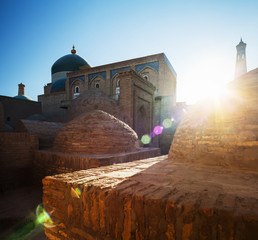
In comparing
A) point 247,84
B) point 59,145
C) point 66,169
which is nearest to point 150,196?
point 247,84

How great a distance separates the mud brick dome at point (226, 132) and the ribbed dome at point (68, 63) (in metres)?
22.5

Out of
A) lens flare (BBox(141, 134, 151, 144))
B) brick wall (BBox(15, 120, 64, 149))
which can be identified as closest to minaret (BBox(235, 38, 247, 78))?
lens flare (BBox(141, 134, 151, 144))

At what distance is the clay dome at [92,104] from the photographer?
10.0 meters

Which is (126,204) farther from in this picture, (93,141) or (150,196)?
(93,141)

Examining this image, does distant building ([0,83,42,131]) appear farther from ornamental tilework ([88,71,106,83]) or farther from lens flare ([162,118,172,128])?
lens flare ([162,118,172,128])

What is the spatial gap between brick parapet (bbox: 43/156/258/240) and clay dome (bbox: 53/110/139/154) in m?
4.10

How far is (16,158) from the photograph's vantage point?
245 inches

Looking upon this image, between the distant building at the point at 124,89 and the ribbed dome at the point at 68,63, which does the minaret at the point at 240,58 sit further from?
the ribbed dome at the point at 68,63

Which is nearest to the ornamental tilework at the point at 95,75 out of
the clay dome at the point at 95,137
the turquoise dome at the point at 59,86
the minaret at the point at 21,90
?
the turquoise dome at the point at 59,86

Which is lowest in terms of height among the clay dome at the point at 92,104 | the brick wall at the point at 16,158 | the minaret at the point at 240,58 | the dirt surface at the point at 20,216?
the dirt surface at the point at 20,216

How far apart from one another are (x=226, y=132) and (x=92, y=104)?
27.9ft

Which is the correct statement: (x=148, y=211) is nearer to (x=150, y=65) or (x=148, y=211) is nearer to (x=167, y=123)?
(x=167, y=123)

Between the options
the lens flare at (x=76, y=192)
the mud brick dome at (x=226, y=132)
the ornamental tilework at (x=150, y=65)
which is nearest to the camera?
the lens flare at (x=76, y=192)

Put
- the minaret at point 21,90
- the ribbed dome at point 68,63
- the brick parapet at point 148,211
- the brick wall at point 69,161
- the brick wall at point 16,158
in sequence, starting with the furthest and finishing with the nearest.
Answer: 1. the minaret at point 21,90
2. the ribbed dome at point 68,63
3. the brick wall at point 16,158
4. the brick wall at point 69,161
5. the brick parapet at point 148,211
